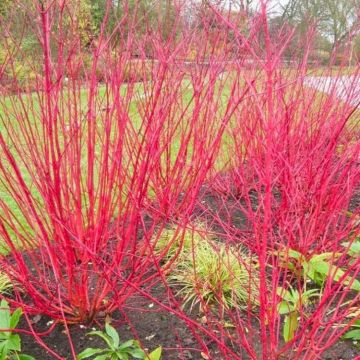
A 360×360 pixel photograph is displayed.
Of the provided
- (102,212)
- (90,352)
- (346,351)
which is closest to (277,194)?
(346,351)

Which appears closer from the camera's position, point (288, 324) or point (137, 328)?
point (288, 324)

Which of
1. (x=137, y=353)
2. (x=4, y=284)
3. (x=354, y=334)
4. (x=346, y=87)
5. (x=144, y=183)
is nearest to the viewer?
(x=137, y=353)

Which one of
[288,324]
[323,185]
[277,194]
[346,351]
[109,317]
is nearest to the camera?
[288,324]

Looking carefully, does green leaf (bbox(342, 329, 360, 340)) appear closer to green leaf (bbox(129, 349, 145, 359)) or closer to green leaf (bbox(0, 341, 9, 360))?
green leaf (bbox(129, 349, 145, 359))

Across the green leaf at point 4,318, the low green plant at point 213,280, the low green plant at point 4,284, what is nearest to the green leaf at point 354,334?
the low green plant at point 213,280

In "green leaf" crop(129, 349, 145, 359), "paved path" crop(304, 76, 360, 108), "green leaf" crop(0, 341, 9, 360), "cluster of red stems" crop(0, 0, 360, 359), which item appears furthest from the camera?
"paved path" crop(304, 76, 360, 108)

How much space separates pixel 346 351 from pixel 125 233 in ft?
3.66

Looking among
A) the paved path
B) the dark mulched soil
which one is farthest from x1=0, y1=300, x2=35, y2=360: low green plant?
the paved path

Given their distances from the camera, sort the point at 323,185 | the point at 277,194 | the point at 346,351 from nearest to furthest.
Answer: the point at 346,351
the point at 323,185
the point at 277,194

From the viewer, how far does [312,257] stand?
8.34 feet

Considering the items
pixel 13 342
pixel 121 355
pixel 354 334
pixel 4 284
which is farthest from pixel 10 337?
pixel 354 334

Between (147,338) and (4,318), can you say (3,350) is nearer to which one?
(4,318)

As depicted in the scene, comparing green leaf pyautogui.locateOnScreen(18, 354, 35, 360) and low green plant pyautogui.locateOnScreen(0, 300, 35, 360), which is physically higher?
low green plant pyautogui.locateOnScreen(0, 300, 35, 360)

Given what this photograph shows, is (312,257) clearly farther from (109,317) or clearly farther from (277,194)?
(277,194)
